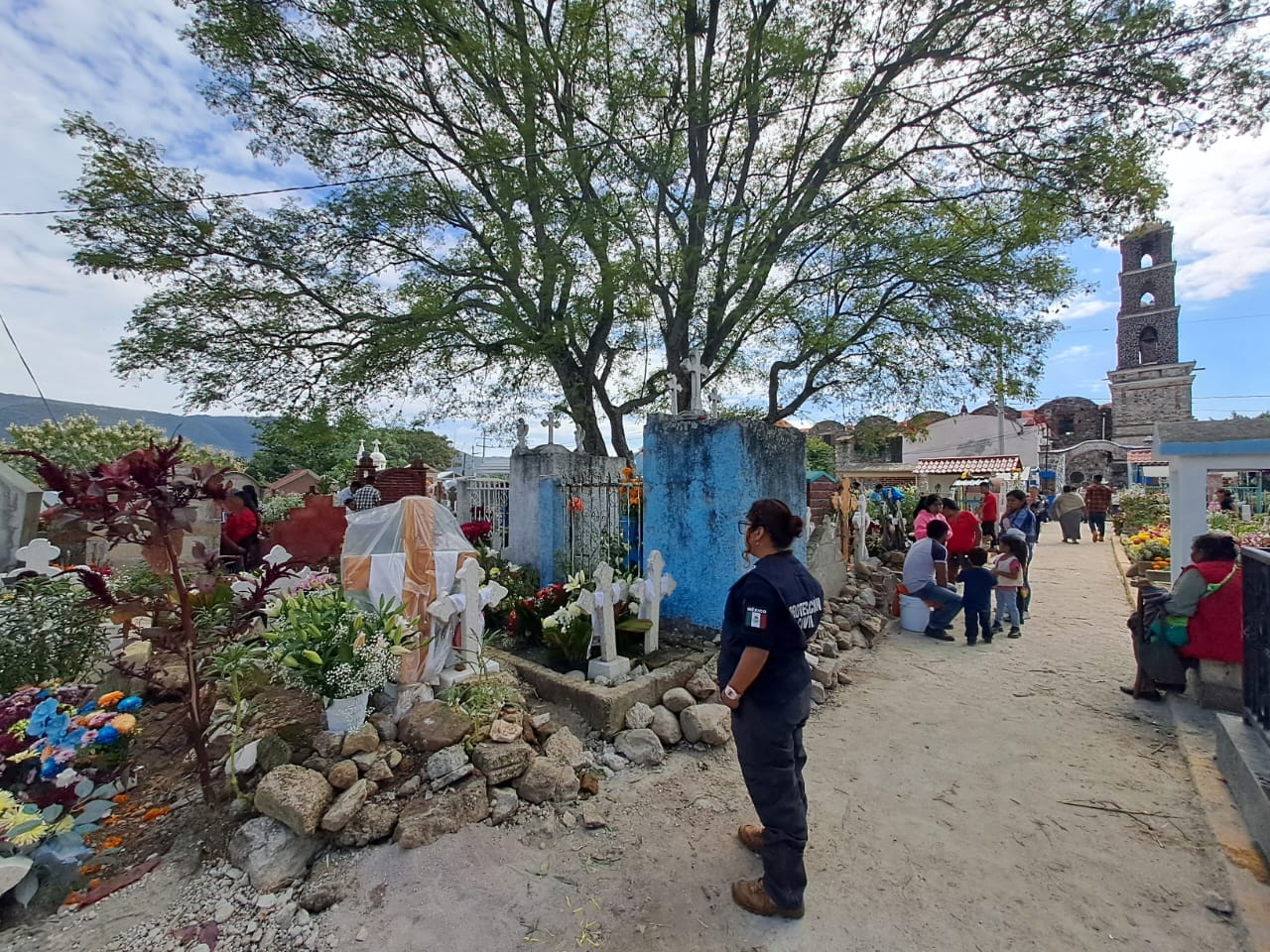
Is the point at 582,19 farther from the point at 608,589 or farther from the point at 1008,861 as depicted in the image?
the point at 1008,861

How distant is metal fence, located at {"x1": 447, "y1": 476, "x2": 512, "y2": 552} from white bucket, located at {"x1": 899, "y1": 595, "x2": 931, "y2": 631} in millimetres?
5668

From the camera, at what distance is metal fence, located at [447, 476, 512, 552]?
346 inches

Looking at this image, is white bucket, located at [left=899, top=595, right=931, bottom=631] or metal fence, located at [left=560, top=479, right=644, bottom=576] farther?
white bucket, located at [left=899, top=595, right=931, bottom=631]

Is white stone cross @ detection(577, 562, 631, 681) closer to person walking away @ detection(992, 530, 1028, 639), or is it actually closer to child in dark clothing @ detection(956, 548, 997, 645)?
child in dark clothing @ detection(956, 548, 997, 645)

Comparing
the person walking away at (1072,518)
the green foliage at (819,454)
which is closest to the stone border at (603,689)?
the person walking away at (1072,518)

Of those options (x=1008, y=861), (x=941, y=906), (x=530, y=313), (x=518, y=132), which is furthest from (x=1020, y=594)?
(x=518, y=132)

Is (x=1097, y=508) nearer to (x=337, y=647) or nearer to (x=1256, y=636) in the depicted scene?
(x=1256, y=636)

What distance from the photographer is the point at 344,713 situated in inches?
113

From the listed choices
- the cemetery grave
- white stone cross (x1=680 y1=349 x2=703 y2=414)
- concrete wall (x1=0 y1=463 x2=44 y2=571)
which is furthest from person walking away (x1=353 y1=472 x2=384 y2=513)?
white stone cross (x1=680 y1=349 x2=703 y2=414)

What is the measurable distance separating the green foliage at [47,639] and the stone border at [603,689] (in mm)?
2580

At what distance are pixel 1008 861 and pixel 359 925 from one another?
278cm

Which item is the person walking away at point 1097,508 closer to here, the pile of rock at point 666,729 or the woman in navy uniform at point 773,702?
the pile of rock at point 666,729

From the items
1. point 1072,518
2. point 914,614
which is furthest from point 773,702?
point 1072,518

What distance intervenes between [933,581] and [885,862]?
4.55m
